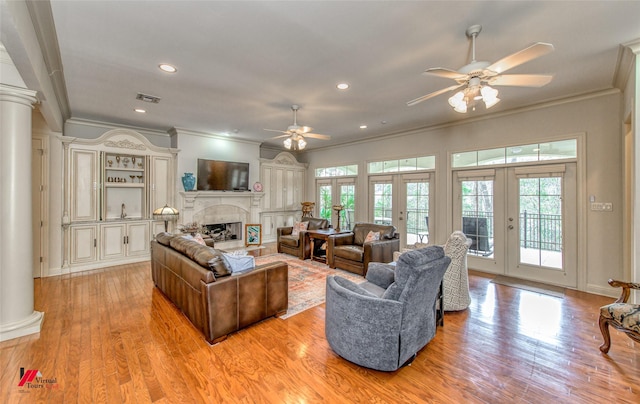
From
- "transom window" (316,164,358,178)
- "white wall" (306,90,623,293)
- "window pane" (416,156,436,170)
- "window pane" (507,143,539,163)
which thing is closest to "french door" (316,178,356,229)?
"transom window" (316,164,358,178)

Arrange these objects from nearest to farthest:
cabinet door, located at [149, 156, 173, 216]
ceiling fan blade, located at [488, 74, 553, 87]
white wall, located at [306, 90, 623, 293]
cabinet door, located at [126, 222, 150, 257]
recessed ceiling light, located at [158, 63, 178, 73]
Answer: ceiling fan blade, located at [488, 74, 553, 87], recessed ceiling light, located at [158, 63, 178, 73], white wall, located at [306, 90, 623, 293], cabinet door, located at [126, 222, 150, 257], cabinet door, located at [149, 156, 173, 216]

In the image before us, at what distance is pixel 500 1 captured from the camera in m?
2.08

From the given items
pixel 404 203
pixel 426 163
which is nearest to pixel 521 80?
pixel 426 163

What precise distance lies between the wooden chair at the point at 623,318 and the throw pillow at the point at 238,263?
3414mm

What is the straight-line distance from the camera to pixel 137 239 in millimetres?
5691

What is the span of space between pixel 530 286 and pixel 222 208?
21.8 feet

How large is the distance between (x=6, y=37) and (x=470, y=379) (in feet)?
14.4

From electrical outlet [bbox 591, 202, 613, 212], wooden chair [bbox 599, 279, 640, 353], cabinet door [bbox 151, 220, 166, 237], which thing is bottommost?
wooden chair [bbox 599, 279, 640, 353]

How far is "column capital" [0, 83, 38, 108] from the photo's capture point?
263 centimetres

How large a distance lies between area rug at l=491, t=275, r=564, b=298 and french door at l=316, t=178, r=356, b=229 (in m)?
3.76

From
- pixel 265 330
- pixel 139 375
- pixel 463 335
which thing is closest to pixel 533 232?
pixel 463 335

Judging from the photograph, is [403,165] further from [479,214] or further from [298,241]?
[298,241]

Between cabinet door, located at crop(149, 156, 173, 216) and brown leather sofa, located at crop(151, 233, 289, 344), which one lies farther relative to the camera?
cabinet door, located at crop(149, 156, 173, 216)

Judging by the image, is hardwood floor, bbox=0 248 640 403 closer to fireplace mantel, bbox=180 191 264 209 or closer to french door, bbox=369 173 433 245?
french door, bbox=369 173 433 245
